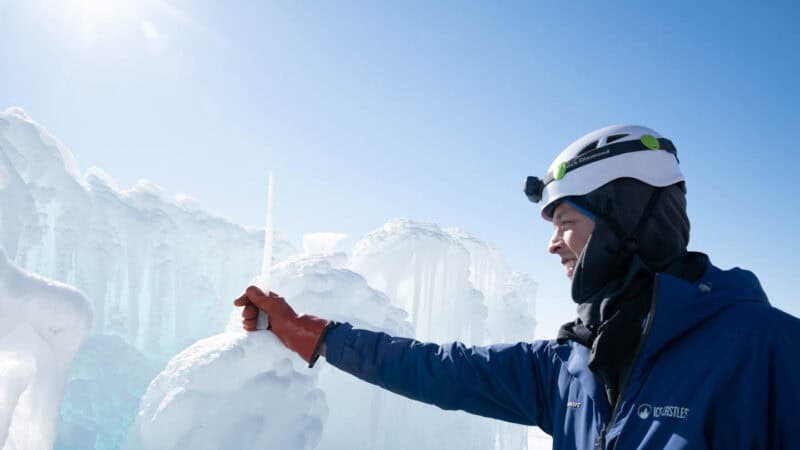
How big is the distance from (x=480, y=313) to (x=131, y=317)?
14897 millimetres

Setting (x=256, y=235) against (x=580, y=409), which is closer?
(x=580, y=409)

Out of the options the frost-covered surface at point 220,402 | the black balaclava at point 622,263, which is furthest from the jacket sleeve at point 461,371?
the frost-covered surface at point 220,402

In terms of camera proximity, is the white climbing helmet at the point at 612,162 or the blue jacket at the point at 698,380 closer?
the blue jacket at the point at 698,380

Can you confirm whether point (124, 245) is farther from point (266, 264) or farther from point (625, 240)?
point (625, 240)

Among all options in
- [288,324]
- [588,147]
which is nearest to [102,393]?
[288,324]

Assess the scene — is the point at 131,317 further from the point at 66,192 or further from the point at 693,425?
the point at 693,425

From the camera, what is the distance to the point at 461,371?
2.26m

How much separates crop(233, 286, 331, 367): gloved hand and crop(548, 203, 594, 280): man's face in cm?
117

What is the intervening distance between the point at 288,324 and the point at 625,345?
1545 millimetres

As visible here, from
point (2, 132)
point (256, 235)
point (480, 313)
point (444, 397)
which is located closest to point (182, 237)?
point (256, 235)

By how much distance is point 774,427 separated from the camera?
1.29 m

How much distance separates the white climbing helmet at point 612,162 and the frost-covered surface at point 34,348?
333 cm

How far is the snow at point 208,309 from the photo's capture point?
656 cm

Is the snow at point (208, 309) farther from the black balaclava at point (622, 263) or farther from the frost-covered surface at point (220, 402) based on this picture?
the black balaclava at point (622, 263)
